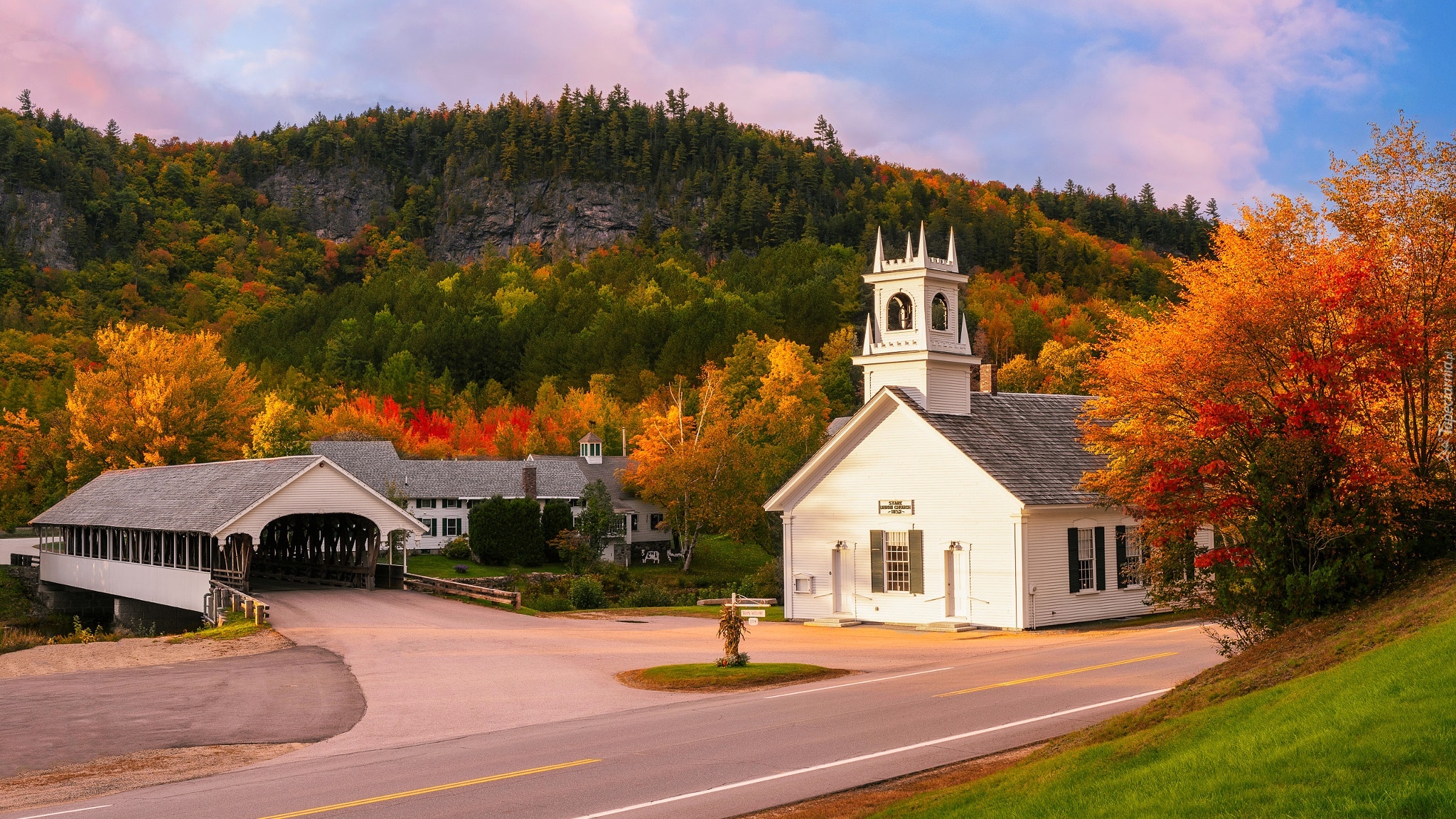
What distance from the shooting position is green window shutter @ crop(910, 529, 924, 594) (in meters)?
34.0

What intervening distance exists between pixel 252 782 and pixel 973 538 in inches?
847

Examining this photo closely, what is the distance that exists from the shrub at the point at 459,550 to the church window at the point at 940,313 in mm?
41080

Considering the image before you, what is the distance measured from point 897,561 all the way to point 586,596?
1545cm

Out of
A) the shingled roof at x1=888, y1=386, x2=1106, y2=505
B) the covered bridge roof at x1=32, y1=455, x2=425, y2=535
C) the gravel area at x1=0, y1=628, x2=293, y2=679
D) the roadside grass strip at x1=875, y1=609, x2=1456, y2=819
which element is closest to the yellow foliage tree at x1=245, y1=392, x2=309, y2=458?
the covered bridge roof at x1=32, y1=455, x2=425, y2=535

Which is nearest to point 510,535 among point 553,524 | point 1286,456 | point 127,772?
point 553,524

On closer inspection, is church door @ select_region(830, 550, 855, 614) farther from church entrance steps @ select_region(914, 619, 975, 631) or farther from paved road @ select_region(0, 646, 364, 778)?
paved road @ select_region(0, 646, 364, 778)

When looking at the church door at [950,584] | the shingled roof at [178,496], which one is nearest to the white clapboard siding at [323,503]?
the shingled roof at [178,496]

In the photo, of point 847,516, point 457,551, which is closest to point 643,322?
point 457,551

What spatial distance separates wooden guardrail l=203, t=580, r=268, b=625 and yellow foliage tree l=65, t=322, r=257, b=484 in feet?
119

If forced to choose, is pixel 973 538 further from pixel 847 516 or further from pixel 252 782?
pixel 252 782

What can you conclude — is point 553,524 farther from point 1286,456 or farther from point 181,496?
point 1286,456

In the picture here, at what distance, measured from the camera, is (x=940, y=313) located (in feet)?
125

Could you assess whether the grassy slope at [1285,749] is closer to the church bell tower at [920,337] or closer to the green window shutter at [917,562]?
the green window shutter at [917,562]

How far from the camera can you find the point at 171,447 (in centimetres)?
7550
